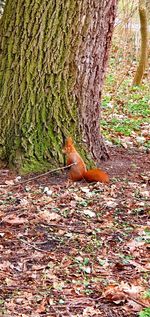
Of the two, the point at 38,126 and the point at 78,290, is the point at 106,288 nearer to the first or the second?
the point at 78,290

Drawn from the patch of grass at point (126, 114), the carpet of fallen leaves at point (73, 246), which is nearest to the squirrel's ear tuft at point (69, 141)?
the carpet of fallen leaves at point (73, 246)

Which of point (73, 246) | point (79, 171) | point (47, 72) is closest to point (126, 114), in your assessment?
point (47, 72)

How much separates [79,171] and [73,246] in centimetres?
128

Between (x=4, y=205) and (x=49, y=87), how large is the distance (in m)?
1.30

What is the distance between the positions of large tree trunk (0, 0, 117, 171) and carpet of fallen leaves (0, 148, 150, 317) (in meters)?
0.31

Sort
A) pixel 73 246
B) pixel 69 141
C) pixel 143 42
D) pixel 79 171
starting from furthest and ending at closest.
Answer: pixel 143 42, pixel 69 141, pixel 79 171, pixel 73 246

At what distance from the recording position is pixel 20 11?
5.55 m

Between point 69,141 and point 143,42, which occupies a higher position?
point 143,42

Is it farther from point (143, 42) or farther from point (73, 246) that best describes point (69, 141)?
point (143, 42)

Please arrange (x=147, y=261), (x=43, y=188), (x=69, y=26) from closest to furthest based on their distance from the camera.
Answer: (x=147, y=261) < (x=43, y=188) < (x=69, y=26)

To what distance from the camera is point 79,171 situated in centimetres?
527

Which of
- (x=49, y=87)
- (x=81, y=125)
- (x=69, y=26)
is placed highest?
(x=69, y=26)

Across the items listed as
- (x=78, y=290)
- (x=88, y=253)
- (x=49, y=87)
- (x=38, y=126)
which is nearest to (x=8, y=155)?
(x=38, y=126)

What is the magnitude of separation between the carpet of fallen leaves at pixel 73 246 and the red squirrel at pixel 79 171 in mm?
69
